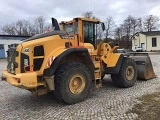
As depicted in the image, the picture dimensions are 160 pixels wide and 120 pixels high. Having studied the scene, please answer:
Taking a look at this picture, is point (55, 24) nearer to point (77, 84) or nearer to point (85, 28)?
point (85, 28)

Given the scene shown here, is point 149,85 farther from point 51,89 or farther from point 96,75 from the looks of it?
point 51,89

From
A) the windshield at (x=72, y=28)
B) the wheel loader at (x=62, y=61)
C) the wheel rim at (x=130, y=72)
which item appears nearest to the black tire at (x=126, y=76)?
the wheel rim at (x=130, y=72)

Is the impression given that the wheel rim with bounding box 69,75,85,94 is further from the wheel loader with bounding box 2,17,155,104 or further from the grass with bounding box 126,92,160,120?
the grass with bounding box 126,92,160,120

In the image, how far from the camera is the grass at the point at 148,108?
17.2ft

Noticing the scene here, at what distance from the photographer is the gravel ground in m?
5.51

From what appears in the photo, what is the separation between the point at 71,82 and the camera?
21.4 ft

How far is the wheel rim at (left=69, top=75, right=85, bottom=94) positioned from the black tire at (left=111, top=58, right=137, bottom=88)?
7.02 ft

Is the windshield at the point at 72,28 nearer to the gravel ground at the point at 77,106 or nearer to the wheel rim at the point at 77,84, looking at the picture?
the wheel rim at the point at 77,84

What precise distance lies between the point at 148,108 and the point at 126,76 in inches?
115

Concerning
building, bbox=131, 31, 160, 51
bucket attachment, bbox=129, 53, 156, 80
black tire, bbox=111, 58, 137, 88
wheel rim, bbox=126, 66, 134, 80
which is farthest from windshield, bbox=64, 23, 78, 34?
building, bbox=131, 31, 160, 51

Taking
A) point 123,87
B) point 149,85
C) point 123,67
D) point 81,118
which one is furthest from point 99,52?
point 81,118

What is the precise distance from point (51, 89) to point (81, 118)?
1.21 metres

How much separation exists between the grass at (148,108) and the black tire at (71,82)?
159 cm

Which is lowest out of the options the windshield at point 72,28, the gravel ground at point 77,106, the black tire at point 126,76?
the gravel ground at point 77,106
